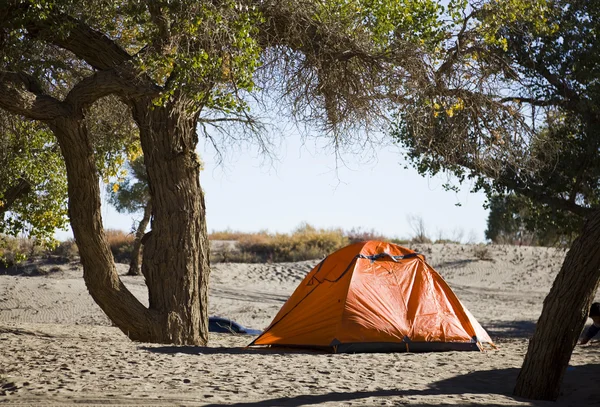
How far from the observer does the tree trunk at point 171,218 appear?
11.0 m

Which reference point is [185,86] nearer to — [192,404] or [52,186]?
[192,404]

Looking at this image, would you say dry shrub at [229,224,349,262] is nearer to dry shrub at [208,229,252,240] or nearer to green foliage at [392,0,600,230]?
dry shrub at [208,229,252,240]

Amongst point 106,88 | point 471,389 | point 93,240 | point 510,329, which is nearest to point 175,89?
point 106,88

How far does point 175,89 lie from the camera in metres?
9.91

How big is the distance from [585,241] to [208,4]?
506 centimetres

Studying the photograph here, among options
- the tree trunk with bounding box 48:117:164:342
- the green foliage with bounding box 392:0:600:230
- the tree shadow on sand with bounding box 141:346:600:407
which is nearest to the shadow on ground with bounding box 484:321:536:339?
the green foliage with bounding box 392:0:600:230

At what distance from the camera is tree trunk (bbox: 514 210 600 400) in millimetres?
6879

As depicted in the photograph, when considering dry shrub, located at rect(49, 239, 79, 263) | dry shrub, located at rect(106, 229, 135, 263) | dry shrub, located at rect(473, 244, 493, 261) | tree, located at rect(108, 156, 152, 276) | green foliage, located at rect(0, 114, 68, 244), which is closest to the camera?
green foliage, located at rect(0, 114, 68, 244)

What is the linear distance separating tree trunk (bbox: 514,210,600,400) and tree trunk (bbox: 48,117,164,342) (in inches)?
224

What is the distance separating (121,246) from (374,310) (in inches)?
881

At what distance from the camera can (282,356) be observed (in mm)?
9852

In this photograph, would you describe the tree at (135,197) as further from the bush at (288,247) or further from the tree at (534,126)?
the tree at (534,126)

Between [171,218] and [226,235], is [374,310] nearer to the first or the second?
[171,218]

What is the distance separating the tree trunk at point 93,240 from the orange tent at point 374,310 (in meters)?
1.86
